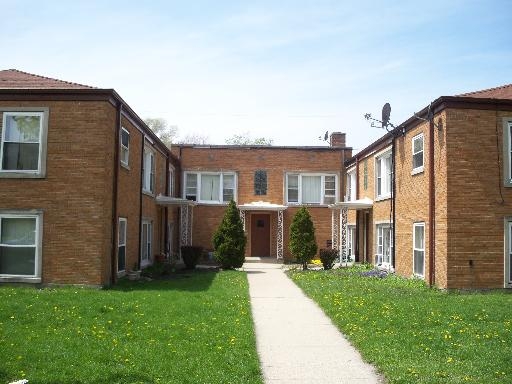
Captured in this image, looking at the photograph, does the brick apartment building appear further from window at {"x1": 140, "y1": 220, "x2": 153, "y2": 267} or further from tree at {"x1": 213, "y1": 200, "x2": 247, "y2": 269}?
tree at {"x1": 213, "y1": 200, "x2": 247, "y2": 269}

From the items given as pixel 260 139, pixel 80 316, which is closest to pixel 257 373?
pixel 80 316

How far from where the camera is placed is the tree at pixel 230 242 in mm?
21578

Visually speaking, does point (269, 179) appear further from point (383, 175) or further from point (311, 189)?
point (383, 175)

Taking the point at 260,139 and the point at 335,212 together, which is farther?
the point at 260,139

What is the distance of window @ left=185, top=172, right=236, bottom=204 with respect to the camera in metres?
28.1

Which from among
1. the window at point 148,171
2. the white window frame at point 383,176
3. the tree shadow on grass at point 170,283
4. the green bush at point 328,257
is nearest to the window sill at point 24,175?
the tree shadow on grass at point 170,283

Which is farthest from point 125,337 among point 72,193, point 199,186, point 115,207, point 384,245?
point 199,186

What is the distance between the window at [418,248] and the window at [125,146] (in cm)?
919

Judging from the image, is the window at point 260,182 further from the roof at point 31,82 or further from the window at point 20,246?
the window at point 20,246

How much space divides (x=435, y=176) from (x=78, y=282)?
10.0 metres

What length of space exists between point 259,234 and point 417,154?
13299 millimetres

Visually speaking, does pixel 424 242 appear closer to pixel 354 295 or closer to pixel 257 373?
pixel 354 295

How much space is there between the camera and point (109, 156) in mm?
14453

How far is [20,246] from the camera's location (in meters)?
13.9
